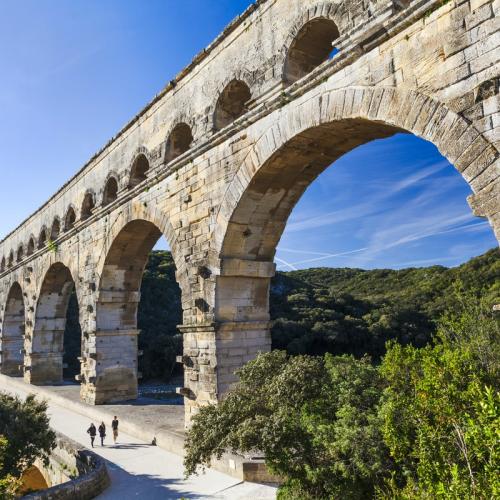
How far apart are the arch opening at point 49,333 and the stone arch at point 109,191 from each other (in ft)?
21.2

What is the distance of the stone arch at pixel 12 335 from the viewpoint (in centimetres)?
2353

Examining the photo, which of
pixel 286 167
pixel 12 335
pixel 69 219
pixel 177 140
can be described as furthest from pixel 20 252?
pixel 286 167

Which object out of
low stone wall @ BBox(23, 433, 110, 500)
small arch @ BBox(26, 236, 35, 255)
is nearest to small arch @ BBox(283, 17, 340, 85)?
low stone wall @ BBox(23, 433, 110, 500)

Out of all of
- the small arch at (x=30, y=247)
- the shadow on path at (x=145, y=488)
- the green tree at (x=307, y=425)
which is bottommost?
the shadow on path at (x=145, y=488)

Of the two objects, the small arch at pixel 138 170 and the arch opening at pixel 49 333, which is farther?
the arch opening at pixel 49 333

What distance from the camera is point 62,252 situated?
53.2ft

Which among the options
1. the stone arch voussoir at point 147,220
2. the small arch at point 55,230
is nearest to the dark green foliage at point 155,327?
the small arch at point 55,230

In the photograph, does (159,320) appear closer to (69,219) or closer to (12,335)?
(12,335)

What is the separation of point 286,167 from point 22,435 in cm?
695

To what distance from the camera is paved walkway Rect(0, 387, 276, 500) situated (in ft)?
22.6

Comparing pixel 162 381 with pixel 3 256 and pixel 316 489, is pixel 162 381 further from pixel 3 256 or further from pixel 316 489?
pixel 316 489

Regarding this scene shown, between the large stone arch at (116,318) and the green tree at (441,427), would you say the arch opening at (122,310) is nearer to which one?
the large stone arch at (116,318)

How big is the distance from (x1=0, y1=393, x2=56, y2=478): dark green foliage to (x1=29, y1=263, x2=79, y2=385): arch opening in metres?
10.6

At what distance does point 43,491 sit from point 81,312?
25.5 feet
